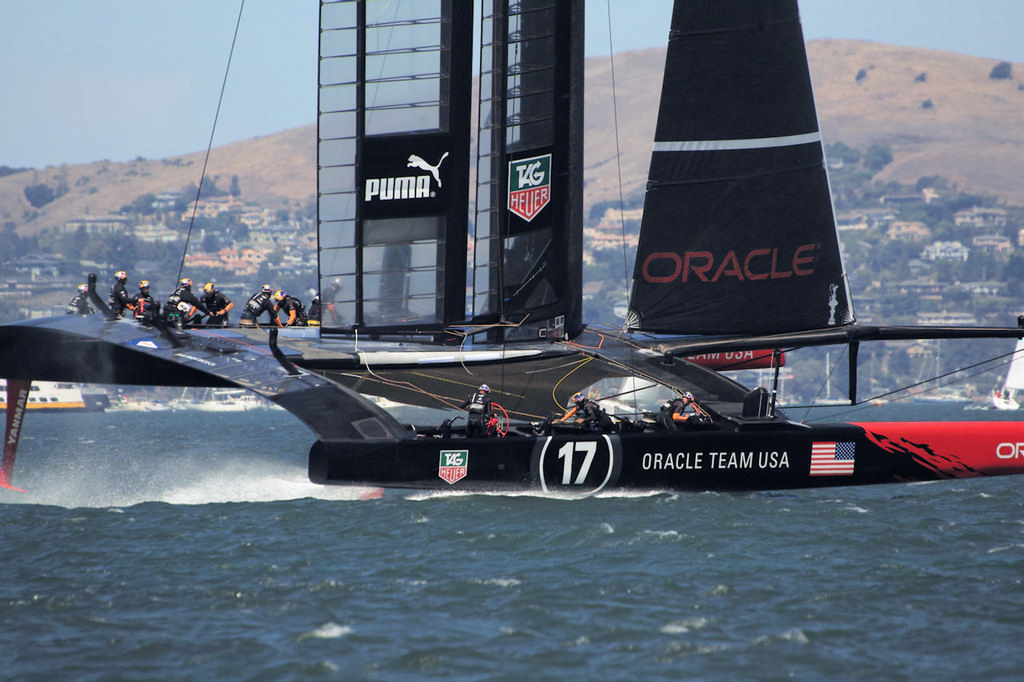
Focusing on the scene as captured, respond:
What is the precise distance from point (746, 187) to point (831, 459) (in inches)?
133

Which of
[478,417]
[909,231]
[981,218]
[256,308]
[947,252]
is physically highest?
[981,218]

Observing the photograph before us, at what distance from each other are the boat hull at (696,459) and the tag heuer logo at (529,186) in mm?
3004

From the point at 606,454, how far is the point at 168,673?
541 centimetres

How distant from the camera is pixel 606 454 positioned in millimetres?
10867

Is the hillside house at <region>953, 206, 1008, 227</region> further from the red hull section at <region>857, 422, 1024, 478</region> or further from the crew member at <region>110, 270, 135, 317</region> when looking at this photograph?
the crew member at <region>110, 270, 135, 317</region>

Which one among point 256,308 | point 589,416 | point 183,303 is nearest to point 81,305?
point 183,303

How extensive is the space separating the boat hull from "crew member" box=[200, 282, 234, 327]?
196 inches

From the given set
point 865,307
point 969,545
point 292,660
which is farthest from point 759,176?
point 865,307

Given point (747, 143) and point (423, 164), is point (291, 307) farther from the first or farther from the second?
point (747, 143)

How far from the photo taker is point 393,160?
506 inches

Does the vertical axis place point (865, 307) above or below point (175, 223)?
below

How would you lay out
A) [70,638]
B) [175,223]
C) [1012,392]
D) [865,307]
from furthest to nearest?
[175,223] → [865,307] → [1012,392] → [70,638]

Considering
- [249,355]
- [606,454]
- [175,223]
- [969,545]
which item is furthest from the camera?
[175,223]

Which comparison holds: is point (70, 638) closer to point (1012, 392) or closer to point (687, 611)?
point (687, 611)
